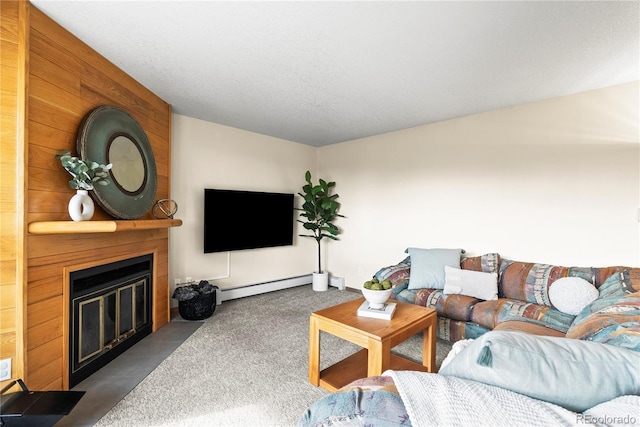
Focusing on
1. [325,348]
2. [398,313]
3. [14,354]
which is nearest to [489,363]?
[398,313]

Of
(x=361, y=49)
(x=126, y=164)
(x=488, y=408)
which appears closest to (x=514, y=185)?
(x=361, y=49)

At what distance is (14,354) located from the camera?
1.59m

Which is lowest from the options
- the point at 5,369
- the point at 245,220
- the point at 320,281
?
the point at 320,281

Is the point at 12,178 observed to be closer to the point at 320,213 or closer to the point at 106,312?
the point at 106,312

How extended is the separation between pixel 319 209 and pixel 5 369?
3592mm

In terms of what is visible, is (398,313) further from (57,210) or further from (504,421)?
(57,210)

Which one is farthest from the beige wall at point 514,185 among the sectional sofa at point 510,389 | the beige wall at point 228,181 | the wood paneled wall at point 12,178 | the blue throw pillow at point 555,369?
the wood paneled wall at point 12,178

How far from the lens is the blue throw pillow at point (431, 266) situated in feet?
9.93

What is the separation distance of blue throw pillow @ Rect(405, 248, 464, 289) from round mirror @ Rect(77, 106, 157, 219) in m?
2.75

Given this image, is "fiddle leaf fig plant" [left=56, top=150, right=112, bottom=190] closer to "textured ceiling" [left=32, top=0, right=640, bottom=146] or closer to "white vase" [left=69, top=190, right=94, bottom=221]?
"white vase" [left=69, top=190, right=94, bottom=221]

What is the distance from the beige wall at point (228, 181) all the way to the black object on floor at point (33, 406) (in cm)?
181

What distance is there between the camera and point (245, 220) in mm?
3953

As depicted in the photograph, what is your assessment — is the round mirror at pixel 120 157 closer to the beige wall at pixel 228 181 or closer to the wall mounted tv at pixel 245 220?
the beige wall at pixel 228 181

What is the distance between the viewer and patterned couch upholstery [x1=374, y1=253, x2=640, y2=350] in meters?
1.90
